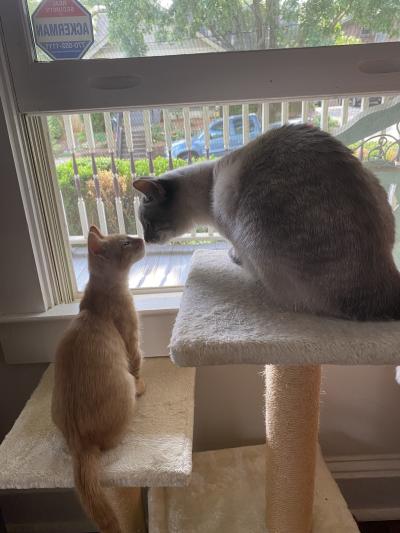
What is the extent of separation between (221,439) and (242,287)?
0.67 metres

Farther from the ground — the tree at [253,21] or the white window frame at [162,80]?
the tree at [253,21]

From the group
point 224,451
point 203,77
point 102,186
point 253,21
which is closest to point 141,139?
point 102,186

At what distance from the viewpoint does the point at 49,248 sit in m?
1.19

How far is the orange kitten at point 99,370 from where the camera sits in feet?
2.70

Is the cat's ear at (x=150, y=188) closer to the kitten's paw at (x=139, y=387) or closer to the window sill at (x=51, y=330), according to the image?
the window sill at (x=51, y=330)

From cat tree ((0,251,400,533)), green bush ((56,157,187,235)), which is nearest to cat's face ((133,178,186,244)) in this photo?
cat tree ((0,251,400,533))

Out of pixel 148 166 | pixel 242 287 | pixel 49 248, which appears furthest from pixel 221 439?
pixel 148 166

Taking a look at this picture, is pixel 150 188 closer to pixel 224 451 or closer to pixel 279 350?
pixel 279 350

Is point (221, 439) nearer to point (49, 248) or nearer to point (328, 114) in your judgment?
point (49, 248)

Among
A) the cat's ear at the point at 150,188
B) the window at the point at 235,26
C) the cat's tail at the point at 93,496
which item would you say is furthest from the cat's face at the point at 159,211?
the cat's tail at the point at 93,496

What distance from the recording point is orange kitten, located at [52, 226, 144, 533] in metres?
0.82

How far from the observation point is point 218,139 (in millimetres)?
1273

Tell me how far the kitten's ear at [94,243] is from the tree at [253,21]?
1.52 ft

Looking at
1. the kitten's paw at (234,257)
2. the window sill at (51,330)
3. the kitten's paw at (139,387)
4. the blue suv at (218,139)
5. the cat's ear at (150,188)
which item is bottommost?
the kitten's paw at (139,387)
